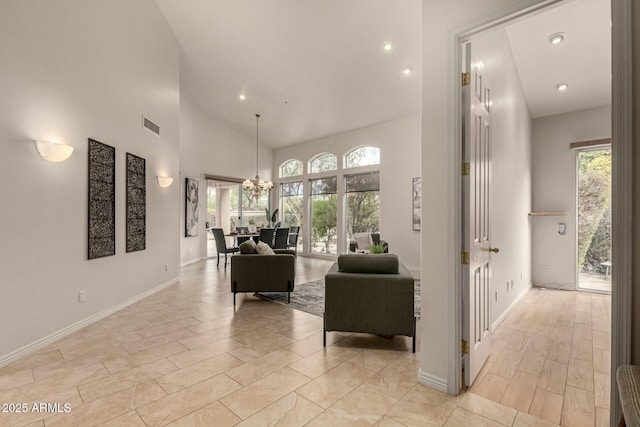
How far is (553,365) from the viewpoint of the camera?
2.59 meters

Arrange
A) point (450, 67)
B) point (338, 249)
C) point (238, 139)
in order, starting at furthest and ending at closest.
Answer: point (238, 139) < point (338, 249) < point (450, 67)

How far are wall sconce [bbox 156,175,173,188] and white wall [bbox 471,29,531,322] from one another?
15.8 feet

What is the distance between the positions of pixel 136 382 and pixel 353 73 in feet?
17.5

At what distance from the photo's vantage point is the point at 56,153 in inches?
115

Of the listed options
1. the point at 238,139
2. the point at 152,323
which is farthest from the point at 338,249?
the point at 152,323

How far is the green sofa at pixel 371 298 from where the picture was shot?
2.70 metres

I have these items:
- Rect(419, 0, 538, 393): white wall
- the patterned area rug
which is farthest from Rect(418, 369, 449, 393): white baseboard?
the patterned area rug

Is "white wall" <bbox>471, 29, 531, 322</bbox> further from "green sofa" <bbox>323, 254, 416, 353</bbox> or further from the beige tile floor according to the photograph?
"green sofa" <bbox>323, 254, 416, 353</bbox>

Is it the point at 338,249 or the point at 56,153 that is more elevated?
the point at 56,153

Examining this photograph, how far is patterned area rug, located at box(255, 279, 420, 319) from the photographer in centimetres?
405

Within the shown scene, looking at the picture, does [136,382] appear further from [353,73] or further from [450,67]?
[353,73]

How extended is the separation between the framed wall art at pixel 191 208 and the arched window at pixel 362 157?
163 inches

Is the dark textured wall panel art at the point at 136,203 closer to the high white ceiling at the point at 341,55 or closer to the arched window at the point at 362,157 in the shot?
the high white ceiling at the point at 341,55

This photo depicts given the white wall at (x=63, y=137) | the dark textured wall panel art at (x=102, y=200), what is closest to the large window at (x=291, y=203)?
the white wall at (x=63, y=137)
